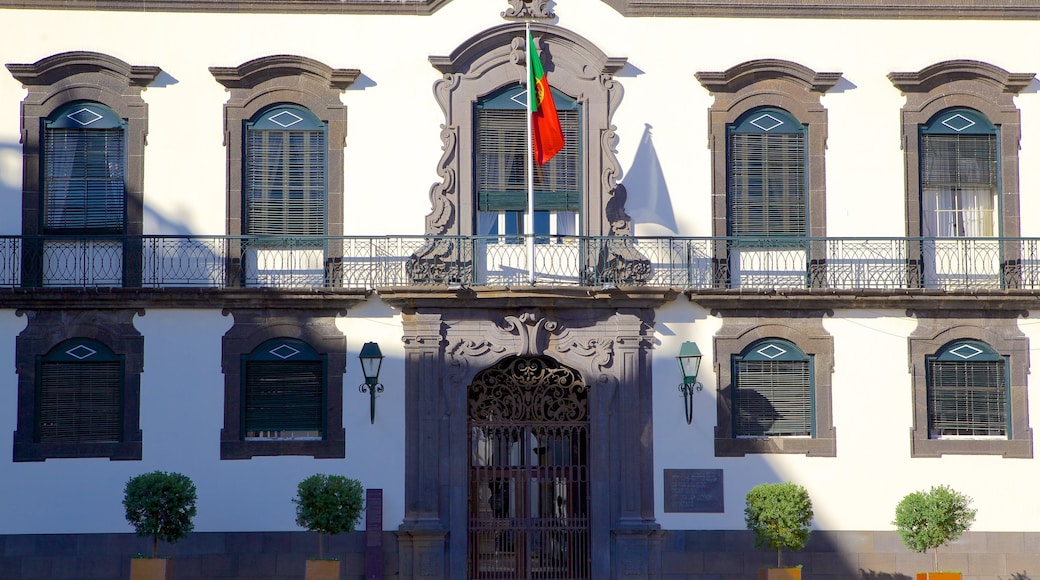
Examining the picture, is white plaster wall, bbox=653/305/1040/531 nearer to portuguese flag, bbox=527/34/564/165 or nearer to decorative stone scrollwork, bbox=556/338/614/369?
decorative stone scrollwork, bbox=556/338/614/369

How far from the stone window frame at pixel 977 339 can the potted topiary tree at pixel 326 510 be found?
7.91 metres

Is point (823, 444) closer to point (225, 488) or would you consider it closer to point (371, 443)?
point (371, 443)

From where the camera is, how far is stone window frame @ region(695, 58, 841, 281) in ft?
65.8

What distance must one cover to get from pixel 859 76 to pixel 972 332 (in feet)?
13.2

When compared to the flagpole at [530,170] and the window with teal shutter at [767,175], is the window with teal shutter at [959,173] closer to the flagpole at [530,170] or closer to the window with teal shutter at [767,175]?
the window with teal shutter at [767,175]

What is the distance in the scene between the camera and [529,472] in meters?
19.7

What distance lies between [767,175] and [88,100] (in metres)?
9.79

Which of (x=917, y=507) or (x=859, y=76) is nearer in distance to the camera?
(x=917, y=507)

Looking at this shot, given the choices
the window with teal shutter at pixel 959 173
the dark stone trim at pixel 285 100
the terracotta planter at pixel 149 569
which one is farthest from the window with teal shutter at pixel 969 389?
the terracotta planter at pixel 149 569

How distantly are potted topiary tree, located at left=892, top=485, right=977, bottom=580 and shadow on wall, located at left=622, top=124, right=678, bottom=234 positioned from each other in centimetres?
499

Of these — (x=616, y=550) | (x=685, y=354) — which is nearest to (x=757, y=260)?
(x=685, y=354)

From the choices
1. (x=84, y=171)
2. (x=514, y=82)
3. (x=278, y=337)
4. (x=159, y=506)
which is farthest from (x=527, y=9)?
(x=159, y=506)

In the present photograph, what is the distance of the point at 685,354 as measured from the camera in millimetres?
19391

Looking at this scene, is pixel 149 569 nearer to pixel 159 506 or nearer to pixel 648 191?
pixel 159 506
